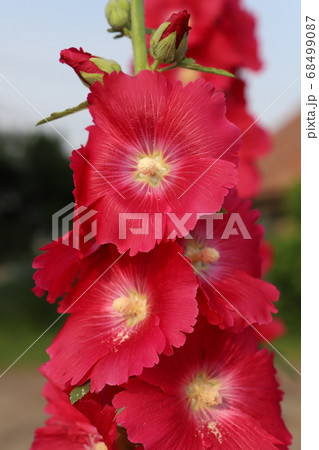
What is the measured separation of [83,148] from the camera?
0.76 meters

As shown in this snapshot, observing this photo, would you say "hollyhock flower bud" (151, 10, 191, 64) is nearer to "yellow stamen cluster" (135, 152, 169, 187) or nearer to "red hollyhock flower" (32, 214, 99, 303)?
"yellow stamen cluster" (135, 152, 169, 187)

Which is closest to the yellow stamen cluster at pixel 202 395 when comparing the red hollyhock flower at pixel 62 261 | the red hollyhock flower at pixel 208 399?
the red hollyhock flower at pixel 208 399

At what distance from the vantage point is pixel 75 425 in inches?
34.0

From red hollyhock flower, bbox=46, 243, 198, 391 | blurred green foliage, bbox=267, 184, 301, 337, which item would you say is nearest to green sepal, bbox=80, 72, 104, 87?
red hollyhock flower, bbox=46, 243, 198, 391

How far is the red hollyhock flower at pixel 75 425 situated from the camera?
79 cm

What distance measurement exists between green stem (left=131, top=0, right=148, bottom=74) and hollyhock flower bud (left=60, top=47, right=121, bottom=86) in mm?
47

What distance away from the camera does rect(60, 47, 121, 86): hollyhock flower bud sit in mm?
796

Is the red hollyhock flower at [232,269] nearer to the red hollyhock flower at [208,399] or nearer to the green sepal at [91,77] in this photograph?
the red hollyhock flower at [208,399]

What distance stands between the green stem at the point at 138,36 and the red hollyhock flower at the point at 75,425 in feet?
1.59

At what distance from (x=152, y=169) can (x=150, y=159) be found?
15mm

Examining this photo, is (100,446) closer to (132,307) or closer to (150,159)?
(132,307)

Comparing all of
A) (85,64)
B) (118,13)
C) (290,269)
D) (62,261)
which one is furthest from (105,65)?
(290,269)
